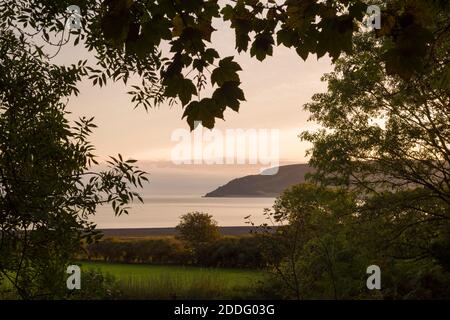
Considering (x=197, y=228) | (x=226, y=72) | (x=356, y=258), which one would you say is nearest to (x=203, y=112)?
(x=226, y=72)

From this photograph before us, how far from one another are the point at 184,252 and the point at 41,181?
24223 mm

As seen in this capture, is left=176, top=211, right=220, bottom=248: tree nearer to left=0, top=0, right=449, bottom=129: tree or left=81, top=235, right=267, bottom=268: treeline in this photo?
left=81, top=235, right=267, bottom=268: treeline

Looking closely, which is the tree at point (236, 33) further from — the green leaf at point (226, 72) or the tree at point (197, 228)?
the tree at point (197, 228)

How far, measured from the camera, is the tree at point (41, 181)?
4.67 meters

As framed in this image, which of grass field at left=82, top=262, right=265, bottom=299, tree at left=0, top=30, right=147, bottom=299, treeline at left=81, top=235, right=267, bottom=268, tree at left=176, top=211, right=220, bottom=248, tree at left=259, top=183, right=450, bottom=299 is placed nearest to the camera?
tree at left=0, top=30, right=147, bottom=299

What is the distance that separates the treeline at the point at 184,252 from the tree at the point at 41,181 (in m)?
19.6

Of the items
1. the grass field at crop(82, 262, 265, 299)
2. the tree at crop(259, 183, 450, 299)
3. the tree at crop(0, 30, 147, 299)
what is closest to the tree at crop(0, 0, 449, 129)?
the tree at crop(0, 30, 147, 299)

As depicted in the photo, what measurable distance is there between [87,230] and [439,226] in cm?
1522

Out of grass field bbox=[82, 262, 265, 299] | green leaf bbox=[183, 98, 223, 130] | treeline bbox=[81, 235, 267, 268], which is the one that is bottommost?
grass field bbox=[82, 262, 265, 299]

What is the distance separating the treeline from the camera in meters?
26.3

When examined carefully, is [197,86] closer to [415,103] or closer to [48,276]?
[48,276]

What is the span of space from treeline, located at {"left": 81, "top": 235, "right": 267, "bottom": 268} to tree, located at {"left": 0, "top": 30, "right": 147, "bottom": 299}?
19.6 meters

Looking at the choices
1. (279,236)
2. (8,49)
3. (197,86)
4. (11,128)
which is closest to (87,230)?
(11,128)

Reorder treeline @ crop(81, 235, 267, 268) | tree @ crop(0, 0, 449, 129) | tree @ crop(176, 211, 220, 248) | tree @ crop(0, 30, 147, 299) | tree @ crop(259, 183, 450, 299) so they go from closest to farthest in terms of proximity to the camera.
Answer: tree @ crop(0, 0, 449, 129)
tree @ crop(0, 30, 147, 299)
tree @ crop(259, 183, 450, 299)
treeline @ crop(81, 235, 267, 268)
tree @ crop(176, 211, 220, 248)
